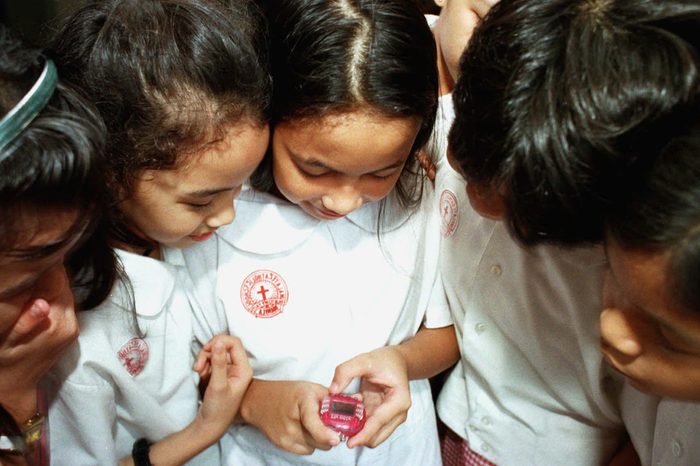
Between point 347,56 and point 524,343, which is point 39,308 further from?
point 524,343

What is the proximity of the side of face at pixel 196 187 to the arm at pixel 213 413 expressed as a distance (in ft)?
0.78

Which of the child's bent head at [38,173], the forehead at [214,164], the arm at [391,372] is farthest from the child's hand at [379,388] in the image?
the child's bent head at [38,173]

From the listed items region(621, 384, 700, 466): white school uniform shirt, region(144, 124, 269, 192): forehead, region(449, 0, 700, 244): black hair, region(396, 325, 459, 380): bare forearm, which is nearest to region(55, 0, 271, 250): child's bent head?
region(144, 124, 269, 192): forehead

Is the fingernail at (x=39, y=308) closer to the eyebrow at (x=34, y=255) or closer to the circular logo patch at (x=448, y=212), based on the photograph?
the eyebrow at (x=34, y=255)

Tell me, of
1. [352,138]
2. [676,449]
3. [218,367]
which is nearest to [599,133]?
[352,138]

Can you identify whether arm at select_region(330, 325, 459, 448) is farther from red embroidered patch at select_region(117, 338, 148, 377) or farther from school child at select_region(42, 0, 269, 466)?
red embroidered patch at select_region(117, 338, 148, 377)

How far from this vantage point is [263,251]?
109 centimetres

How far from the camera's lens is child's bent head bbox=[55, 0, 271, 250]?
0.83m

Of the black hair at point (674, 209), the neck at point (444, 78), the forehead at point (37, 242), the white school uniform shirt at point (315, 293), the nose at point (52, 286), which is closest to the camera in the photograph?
the black hair at point (674, 209)

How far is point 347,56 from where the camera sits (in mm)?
878

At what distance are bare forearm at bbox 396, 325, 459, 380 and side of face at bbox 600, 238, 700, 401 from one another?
442 millimetres

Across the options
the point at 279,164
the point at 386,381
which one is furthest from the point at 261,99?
the point at 386,381

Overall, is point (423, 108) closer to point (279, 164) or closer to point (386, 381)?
point (279, 164)

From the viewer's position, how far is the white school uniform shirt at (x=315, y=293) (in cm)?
109
